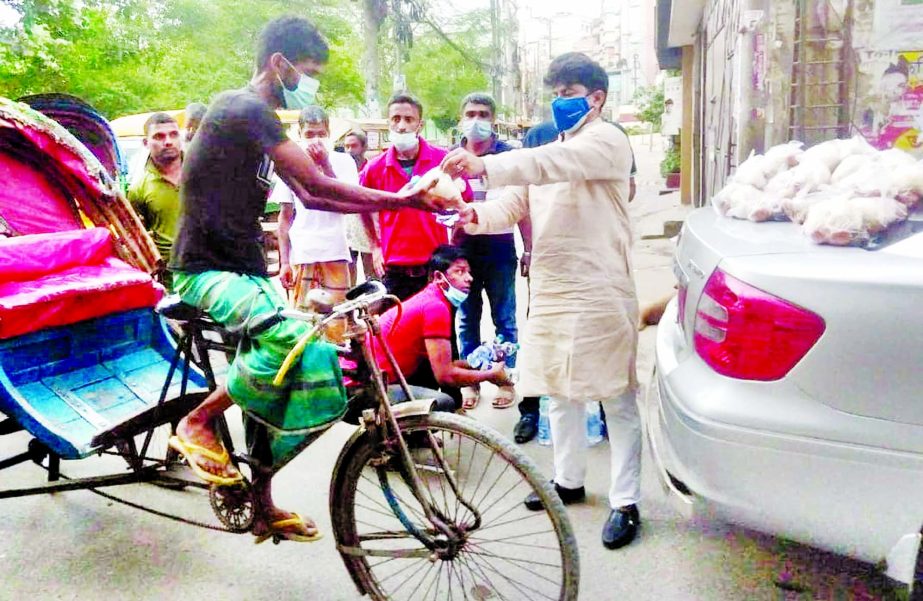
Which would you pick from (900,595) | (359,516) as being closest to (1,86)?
(359,516)

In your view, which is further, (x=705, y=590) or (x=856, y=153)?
(x=856, y=153)

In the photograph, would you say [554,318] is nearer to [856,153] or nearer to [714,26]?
[856,153]

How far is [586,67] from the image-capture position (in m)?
2.93

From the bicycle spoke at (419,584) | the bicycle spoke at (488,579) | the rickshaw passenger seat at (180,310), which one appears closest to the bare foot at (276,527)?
the bicycle spoke at (419,584)

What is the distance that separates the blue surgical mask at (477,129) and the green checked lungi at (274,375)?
90.8 inches

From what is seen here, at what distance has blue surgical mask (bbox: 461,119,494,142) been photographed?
4492mm

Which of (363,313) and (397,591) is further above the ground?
(363,313)

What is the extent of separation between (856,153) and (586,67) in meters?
1.15

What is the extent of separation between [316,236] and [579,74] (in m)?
2.41

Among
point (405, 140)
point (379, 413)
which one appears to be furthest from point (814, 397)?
point (405, 140)

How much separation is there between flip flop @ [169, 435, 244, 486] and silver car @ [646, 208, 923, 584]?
1491 millimetres

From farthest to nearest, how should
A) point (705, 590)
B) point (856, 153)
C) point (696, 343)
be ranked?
point (856, 153), point (705, 590), point (696, 343)

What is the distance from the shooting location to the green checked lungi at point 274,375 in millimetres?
2328

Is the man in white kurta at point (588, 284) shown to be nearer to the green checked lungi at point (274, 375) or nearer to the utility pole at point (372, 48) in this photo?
the green checked lungi at point (274, 375)
